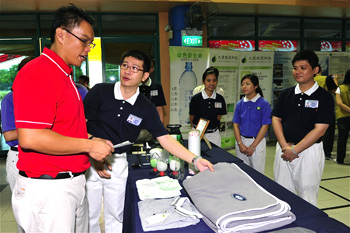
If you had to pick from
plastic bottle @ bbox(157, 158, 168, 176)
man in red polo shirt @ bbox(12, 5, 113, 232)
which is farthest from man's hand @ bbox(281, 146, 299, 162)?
man in red polo shirt @ bbox(12, 5, 113, 232)

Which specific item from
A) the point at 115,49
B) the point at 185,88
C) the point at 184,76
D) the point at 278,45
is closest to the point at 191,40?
the point at 184,76

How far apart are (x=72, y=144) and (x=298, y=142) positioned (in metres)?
1.86

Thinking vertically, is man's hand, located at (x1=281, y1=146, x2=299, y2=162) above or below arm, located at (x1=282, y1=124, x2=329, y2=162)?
below

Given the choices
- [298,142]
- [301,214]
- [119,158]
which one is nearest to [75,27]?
[119,158]

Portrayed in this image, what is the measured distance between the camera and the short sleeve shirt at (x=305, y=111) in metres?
2.09

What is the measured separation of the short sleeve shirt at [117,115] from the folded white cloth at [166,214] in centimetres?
69

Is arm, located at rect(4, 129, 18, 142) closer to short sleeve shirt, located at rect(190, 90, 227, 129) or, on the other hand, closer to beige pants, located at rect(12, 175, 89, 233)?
beige pants, located at rect(12, 175, 89, 233)

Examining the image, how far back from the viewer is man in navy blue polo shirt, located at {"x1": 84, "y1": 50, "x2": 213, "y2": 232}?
1856 millimetres

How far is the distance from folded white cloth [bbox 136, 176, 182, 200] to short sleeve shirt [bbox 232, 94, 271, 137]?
163 centimetres

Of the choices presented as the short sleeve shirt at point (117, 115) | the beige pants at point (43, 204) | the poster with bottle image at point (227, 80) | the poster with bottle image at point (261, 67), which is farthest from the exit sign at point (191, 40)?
the beige pants at point (43, 204)

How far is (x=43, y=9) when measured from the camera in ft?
17.0

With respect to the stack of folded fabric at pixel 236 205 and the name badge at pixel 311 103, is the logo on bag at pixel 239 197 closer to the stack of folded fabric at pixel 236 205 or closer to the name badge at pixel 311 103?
the stack of folded fabric at pixel 236 205

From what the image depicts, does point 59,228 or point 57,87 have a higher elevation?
point 57,87

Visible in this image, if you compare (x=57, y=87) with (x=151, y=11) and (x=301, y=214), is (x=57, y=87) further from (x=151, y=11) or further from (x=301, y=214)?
(x=151, y=11)
